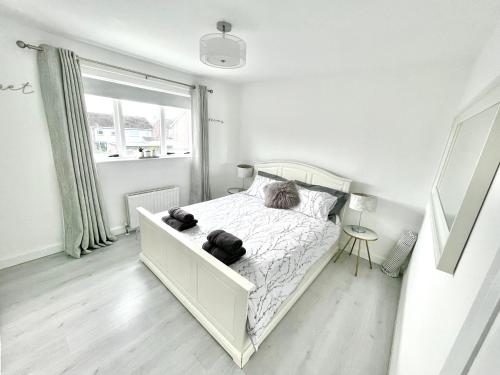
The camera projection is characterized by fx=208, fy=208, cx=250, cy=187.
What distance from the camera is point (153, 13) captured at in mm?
1561

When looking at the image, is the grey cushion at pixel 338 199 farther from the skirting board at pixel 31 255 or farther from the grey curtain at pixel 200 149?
the skirting board at pixel 31 255

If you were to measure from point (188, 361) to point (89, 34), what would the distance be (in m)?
2.97

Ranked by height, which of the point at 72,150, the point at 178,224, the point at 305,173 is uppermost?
the point at 72,150

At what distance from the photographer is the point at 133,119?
290 centimetres

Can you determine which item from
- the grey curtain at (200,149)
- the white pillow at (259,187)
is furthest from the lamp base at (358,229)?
the grey curtain at (200,149)

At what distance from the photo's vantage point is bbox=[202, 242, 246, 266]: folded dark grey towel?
60.8 inches

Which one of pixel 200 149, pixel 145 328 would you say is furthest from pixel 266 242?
pixel 200 149

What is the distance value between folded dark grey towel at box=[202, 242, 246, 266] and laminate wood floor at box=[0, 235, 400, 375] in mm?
627

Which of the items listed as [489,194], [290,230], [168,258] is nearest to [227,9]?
[489,194]

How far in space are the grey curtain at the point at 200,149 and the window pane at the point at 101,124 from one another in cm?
111

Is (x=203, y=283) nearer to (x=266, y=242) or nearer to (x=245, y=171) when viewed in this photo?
(x=266, y=242)

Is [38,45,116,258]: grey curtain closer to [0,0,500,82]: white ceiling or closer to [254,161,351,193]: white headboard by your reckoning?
[0,0,500,82]: white ceiling

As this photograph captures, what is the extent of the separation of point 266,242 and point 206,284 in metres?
0.62

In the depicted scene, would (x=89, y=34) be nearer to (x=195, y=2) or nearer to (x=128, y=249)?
(x=195, y=2)
